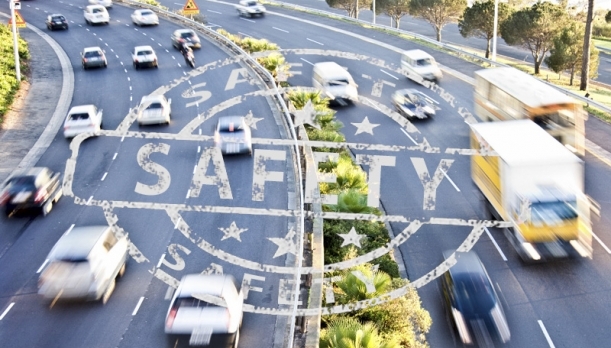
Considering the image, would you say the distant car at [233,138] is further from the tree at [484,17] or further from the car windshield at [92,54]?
the tree at [484,17]

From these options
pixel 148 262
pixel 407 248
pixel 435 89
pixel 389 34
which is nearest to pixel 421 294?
pixel 407 248

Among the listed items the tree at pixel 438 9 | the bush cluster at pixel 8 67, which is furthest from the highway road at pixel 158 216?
the tree at pixel 438 9

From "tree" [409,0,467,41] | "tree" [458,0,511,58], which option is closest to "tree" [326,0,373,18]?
"tree" [409,0,467,41]

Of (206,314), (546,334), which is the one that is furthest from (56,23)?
(546,334)

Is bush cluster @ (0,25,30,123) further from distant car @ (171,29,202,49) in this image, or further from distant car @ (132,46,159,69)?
distant car @ (171,29,202,49)

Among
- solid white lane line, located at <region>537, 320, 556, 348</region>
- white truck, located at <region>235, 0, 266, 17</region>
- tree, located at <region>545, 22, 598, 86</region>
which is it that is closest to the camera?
solid white lane line, located at <region>537, 320, 556, 348</region>

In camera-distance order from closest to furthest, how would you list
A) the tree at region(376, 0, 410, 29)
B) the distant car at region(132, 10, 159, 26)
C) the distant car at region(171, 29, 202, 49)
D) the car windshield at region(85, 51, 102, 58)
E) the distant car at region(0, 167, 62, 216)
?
the distant car at region(0, 167, 62, 216) < the car windshield at region(85, 51, 102, 58) < the distant car at region(171, 29, 202, 49) < the distant car at region(132, 10, 159, 26) < the tree at region(376, 0, 410, 29)
